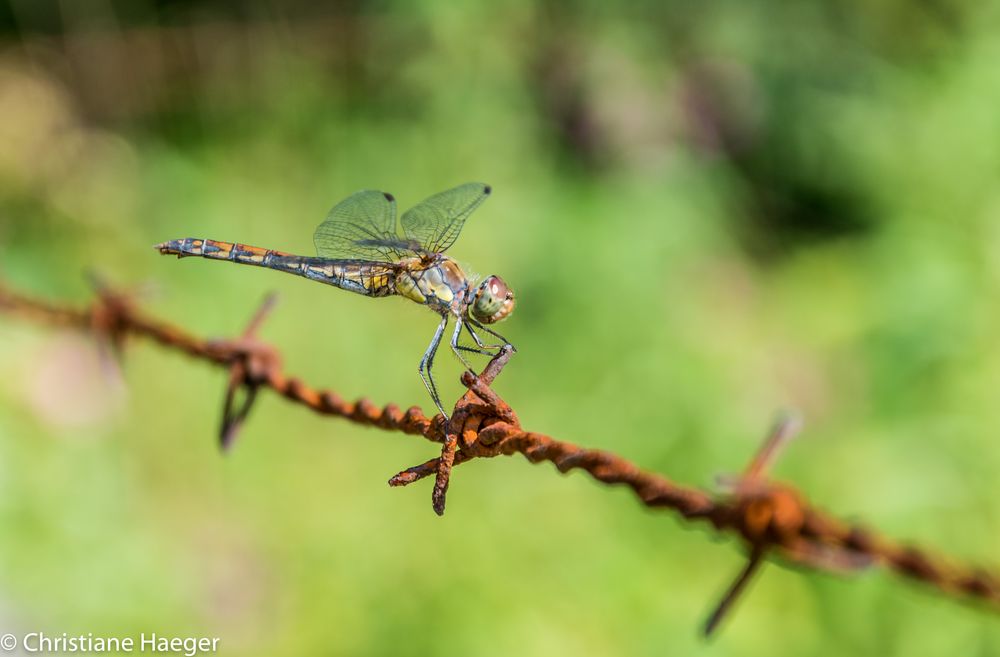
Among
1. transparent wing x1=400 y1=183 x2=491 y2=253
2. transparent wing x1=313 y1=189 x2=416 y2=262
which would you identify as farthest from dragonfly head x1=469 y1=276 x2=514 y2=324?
transparent wing x1=313 y1=189 x2=416 y2=262

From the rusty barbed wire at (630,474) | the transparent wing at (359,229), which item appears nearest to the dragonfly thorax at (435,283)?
the transparent wing at (359,229)

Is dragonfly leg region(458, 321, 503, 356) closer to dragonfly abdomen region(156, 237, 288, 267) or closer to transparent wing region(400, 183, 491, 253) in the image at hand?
transparent wing region(400, 183, 491, 253)

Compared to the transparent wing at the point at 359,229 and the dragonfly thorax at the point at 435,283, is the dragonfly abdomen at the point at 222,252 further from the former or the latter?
the dragonfly thorax at the point at 435,283

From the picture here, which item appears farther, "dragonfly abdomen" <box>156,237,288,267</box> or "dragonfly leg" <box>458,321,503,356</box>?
"dragonfly abdomen" <box>156,237,288,267</box>

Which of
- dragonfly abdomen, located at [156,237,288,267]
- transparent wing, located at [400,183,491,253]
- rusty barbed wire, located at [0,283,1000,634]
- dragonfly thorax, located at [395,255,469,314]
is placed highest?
transparent wing, located at [400,183,491,253]

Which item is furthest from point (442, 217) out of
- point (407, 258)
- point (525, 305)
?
point (525, 305)

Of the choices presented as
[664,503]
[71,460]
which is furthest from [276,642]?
[664,503]

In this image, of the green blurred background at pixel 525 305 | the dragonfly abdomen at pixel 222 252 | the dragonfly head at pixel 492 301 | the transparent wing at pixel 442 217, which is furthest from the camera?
the green blurred background at pixel 525 305
